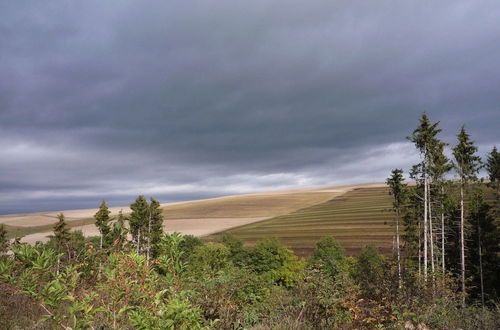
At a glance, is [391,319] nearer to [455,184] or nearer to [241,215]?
[455,184]

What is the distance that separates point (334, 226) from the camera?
9981 centimetres

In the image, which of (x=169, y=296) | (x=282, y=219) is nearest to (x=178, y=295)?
(x=169, y=296)

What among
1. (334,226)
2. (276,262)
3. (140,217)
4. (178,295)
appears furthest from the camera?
(334,226)

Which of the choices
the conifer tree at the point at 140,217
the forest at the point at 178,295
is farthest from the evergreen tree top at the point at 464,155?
the conifer tree at the point at 140,217

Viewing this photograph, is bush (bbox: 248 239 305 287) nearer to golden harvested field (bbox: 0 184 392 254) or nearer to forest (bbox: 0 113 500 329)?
golden harvested field (bbox: 0 184 392 254)

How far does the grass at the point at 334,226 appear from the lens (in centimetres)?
8344

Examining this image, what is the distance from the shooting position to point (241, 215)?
12975 centimetres

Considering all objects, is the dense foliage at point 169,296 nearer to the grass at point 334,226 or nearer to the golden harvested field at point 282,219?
the grass at point 334,226

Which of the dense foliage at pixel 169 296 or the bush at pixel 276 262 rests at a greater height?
the dense foliage at pixel 169 296

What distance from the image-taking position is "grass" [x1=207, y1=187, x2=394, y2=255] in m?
83.4

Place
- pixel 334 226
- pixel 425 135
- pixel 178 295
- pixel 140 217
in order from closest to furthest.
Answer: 1. pixel 178 295
2. pixel 425 135
3. pixel 140 217
4. pixel 334 226

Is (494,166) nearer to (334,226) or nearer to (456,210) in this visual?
(456,210)

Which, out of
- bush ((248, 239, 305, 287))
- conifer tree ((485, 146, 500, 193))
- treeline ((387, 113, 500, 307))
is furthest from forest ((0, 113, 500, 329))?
conifer tree ((485, 146, 500, 193))

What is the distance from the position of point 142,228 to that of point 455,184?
5760 cm
